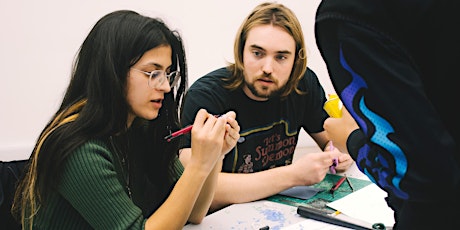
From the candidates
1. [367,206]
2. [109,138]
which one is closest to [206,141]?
[109,138]

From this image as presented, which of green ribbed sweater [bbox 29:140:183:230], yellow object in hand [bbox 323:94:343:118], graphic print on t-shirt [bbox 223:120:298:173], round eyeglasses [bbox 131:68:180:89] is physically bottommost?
graphic print on t-shirt [bbox 223:120:298:173]

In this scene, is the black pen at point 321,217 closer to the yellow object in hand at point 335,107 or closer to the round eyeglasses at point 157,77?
the yellow object in hand at point 335,107

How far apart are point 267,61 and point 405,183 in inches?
45.6

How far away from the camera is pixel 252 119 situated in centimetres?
174

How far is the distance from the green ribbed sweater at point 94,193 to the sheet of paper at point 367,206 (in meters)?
0.59

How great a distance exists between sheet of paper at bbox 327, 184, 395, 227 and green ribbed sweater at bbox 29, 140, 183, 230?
0.59 metres

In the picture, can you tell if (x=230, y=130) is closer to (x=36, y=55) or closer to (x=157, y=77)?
(x=157, y=77)

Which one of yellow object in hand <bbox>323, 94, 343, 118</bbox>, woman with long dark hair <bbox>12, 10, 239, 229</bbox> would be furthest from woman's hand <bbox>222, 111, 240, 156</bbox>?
yellow object in hand <bbox>323, 94, 343, 118</bbox>

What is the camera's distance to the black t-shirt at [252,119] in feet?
5.48

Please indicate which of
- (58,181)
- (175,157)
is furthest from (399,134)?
(175,157)

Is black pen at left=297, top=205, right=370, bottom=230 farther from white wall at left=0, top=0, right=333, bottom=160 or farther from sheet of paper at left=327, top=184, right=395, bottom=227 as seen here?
white wall at left=0, top=0, right=333, bottom=160

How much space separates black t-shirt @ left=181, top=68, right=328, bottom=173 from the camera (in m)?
1.67

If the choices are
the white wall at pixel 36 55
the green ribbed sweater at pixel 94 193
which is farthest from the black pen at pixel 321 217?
the white wall at pixel 36 55

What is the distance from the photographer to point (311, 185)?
148 cm
